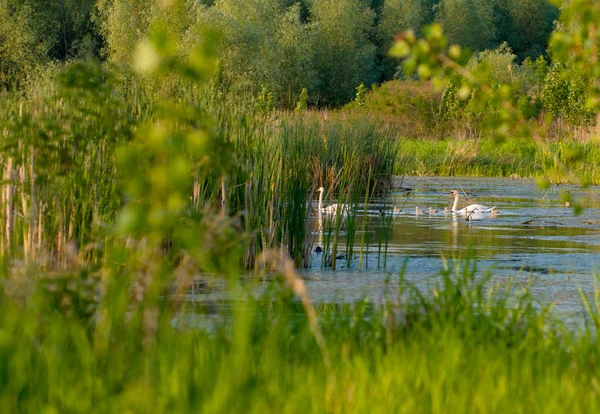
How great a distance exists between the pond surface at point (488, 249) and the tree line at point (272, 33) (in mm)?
15729

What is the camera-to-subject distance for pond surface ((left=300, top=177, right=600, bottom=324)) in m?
5.75

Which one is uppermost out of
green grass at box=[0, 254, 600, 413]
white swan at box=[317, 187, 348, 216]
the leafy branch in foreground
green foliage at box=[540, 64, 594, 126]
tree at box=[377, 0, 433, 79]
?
tree at box=[377, 0, 433, 79]

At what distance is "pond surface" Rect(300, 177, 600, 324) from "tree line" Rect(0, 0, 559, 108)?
15729mm

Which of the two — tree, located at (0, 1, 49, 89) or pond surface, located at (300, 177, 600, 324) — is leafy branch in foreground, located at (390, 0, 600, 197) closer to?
pond surface, located at (300, 177, 600, 324)

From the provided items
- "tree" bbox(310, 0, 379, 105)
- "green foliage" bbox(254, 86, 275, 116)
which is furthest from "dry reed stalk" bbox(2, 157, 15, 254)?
"tree" bbox(310, 0, 379, 105)

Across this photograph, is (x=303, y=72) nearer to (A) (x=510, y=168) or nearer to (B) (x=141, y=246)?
(A) (x=510, y=168)

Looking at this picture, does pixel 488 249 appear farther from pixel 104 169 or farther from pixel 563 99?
pixel 563 99

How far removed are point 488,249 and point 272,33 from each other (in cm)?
3651

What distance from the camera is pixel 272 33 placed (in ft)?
142

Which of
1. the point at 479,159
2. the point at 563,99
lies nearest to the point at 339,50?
the point at 563,99

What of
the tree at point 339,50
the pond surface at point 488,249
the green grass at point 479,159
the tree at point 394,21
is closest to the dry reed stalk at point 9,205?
the pond surface at point 488,249

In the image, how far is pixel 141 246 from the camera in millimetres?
3689

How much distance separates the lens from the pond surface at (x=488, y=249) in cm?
575

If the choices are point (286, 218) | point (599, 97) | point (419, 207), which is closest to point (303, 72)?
point (419, 207)
